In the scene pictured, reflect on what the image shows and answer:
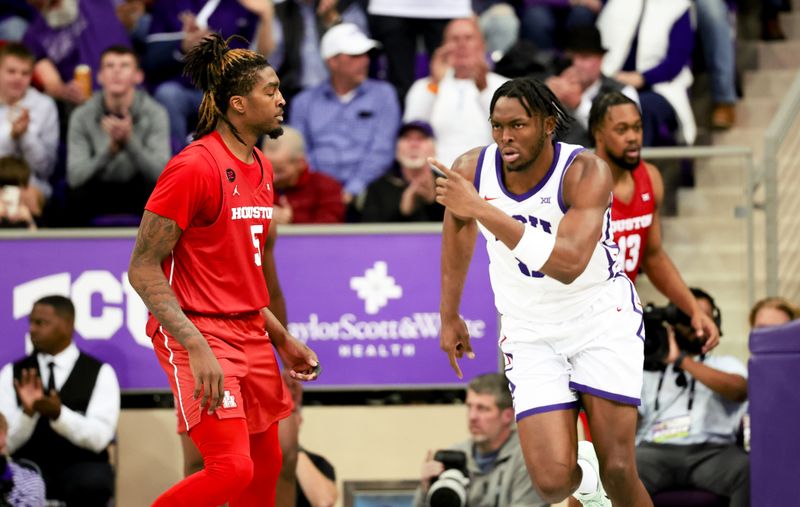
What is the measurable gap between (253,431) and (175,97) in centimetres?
497

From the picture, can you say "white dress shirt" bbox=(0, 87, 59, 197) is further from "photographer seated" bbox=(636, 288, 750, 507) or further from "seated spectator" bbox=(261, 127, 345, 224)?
"photographer seated" bbox=(636, 288, 750, 507)

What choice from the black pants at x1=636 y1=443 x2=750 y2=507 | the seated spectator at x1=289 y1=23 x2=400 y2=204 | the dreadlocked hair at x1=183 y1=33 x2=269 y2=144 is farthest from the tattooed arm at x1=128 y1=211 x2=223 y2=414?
the seated spectator at x1=289 y1=23 x2=400 y2=204

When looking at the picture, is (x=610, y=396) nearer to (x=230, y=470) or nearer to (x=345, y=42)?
(x=230, y=470)

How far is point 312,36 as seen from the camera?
10.0 meters

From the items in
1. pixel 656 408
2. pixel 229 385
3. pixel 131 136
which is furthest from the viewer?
pixel 131 136

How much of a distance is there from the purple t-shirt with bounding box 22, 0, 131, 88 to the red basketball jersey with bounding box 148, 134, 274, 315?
17.5 ft

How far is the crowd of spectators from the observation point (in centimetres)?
912

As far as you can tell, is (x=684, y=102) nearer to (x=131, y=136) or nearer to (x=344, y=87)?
(x=344, y=87)

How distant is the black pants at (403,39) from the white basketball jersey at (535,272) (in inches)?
182

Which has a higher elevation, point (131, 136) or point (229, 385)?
point (131, 136)

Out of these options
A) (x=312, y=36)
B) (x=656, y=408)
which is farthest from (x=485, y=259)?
(x=312, y=36)

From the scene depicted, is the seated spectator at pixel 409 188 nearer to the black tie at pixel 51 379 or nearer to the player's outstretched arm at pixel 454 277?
the black tie at pixel 51 379

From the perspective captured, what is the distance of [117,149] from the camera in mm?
9148

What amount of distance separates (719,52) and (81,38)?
4988mm
